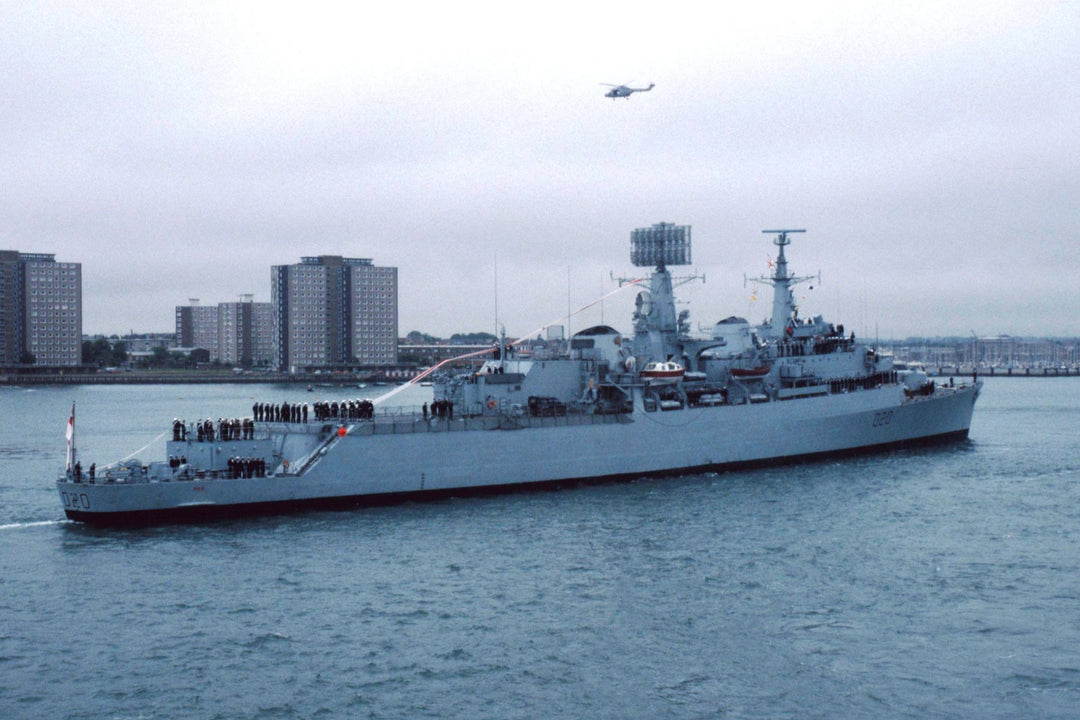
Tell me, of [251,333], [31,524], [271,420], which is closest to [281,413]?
[271,420]

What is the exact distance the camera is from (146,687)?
15.9 metres

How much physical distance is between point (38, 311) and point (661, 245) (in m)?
126

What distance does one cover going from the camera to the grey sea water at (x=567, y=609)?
1548cm

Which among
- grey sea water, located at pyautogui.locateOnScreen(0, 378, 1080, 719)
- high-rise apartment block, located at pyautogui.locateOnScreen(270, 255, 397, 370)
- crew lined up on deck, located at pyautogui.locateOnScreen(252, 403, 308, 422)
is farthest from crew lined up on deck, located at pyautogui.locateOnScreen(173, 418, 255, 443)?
high-rise apartment block, located at pyautogui.locateOnScreen(270, 255, 397, 370)

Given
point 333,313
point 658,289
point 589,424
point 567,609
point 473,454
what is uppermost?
point 333,313

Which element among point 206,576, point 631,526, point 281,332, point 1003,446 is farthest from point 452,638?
point 281,332

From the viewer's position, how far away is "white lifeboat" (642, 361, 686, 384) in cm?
3597

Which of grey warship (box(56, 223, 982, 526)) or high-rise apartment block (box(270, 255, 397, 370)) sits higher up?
high-rise apartment block (box(270, 255, 397, 370))

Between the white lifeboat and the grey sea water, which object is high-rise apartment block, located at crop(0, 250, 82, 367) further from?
the white lifeboat

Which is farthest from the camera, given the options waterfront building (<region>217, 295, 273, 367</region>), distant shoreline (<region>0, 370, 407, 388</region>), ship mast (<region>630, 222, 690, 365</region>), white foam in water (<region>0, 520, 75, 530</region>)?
waterfront building (<region>217, 295, 273, 367</region>)

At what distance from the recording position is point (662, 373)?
118ft

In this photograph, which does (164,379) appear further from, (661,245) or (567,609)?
(567,609)

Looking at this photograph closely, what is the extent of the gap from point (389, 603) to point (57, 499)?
59.1 ft

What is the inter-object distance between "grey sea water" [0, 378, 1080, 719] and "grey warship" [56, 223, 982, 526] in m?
1.05
